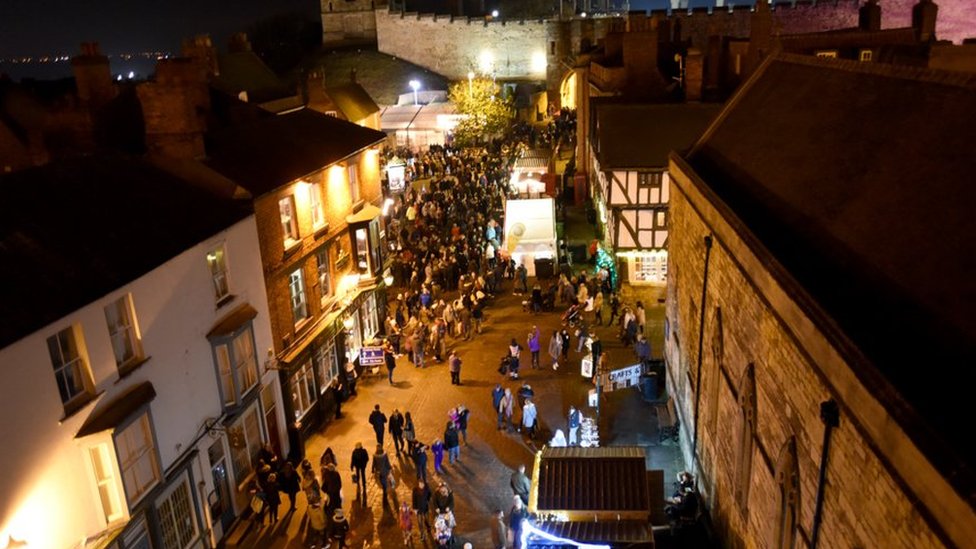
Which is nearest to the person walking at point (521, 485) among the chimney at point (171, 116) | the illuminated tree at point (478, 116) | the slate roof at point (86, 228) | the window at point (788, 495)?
the window at point (788, 495)

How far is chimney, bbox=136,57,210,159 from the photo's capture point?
17.3m

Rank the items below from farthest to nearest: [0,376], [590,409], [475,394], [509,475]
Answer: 1. [475,394]
2. [590,409]
3. [509,475]
4. [0,376]

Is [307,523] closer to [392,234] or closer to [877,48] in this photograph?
[392,234]

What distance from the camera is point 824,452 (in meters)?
7.44

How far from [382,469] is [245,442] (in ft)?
10.1

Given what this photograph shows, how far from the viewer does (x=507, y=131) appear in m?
55.6

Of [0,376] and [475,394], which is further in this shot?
[475,394]

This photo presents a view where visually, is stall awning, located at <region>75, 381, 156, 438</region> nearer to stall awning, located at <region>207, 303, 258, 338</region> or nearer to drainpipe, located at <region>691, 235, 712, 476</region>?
stall awning, located at <region>207, 303, 258, 338</region>

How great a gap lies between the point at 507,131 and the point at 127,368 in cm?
4513

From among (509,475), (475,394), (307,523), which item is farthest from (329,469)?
(475,394)

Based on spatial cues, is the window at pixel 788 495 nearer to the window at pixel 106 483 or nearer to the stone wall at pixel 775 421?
the stone wall at pixel 775 421

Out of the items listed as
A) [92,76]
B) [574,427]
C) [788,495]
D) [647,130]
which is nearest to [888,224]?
[788,495]

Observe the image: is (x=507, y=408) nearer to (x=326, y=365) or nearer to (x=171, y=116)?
(x=326, y=365)

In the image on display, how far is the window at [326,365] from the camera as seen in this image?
20.1 metres
